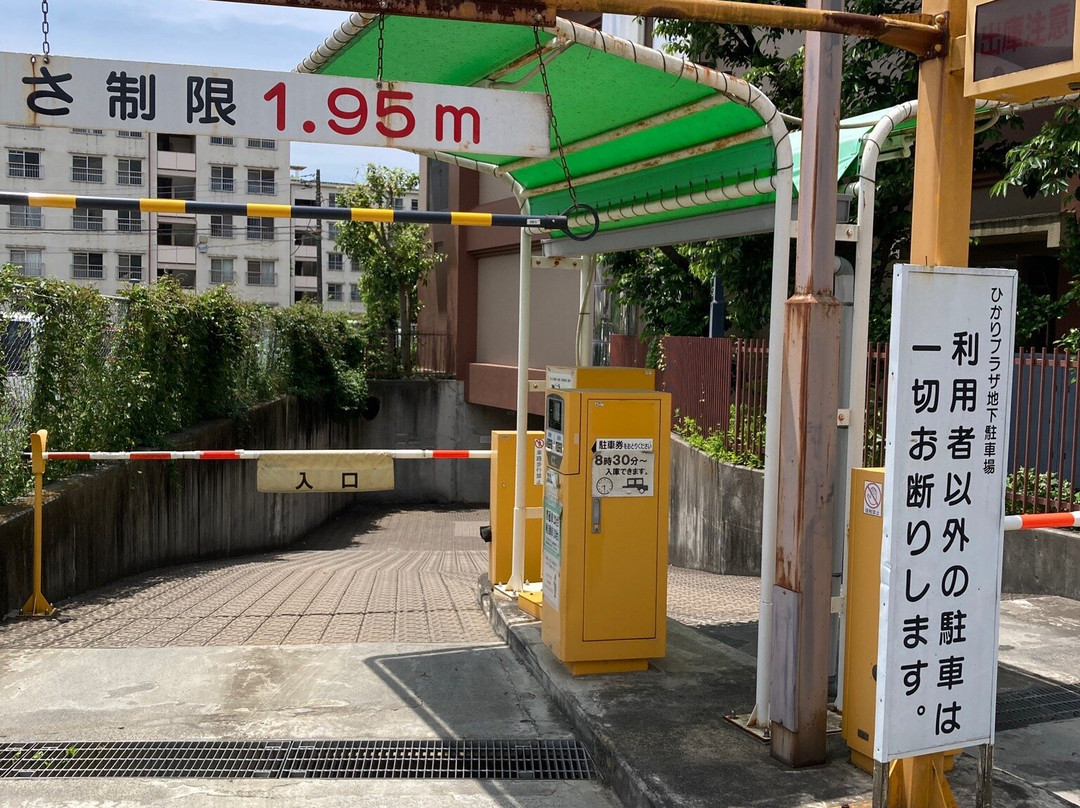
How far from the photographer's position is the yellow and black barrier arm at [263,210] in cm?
576

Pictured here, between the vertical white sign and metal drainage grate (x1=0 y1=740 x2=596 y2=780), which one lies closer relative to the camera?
the vertical white sign

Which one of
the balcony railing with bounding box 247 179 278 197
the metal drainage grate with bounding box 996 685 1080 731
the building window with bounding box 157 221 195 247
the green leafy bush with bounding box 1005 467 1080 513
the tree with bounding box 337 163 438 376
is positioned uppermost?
the balcony railing with bounding box 247 179 278 197

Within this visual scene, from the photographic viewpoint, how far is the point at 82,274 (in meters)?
49.2

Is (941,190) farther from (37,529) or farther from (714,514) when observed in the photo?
(714,514)

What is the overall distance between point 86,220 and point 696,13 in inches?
1976

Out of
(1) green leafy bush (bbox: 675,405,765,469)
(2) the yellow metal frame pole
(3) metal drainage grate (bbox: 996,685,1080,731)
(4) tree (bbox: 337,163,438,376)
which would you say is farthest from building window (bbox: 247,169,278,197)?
(2) the yellow metal frame pole

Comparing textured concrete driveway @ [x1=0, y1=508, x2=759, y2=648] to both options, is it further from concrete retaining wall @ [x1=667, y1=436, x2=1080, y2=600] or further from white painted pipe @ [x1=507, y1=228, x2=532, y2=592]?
white painted pipe @ [x1=507, y1=228, x2=532, y2=592]

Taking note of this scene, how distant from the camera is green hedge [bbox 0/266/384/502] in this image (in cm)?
859

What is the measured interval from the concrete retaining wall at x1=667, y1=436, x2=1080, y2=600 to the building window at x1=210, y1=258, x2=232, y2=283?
45.0 metres

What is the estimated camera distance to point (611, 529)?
572 cm

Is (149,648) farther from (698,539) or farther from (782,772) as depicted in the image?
(698,539)

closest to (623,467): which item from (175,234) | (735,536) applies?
(735,536)

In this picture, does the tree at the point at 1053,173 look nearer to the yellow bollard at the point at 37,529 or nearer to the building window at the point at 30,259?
the yellow bollard at the point at 37,529

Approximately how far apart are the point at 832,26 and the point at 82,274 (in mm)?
50905
